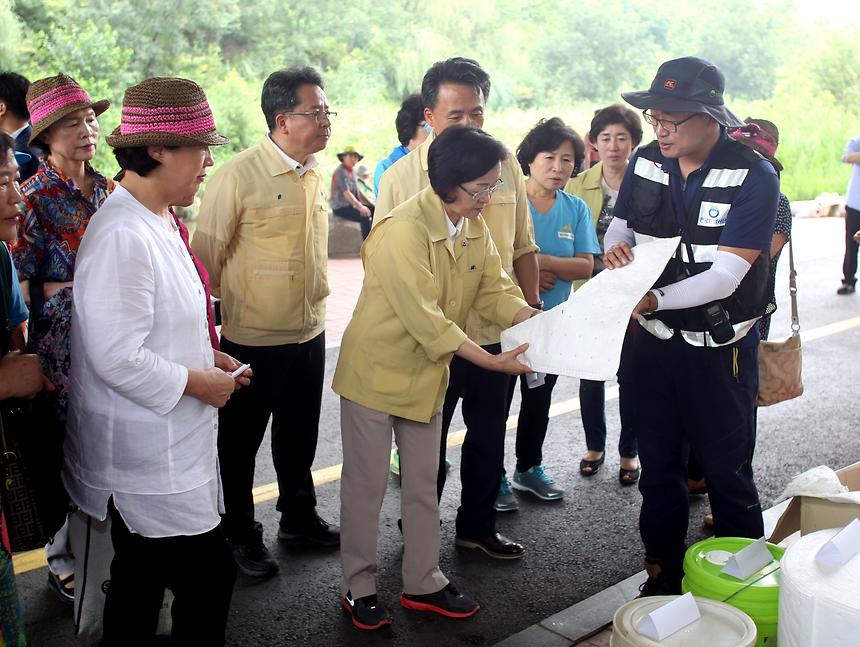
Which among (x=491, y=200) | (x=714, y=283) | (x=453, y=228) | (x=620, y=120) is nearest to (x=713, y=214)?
(x=714, y=283)

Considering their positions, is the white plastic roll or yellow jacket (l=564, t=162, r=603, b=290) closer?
the white plastic roll

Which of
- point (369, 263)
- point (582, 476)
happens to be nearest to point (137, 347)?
point (369, 263)

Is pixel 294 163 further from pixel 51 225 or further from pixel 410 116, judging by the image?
pixel 410 116

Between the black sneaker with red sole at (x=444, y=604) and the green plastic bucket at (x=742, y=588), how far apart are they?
1.00m

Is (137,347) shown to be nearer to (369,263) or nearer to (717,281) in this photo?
(369,263)

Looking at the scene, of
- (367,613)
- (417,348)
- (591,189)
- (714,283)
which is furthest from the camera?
(591,189)

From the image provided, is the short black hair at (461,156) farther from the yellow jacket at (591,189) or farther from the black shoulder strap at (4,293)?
the yellow jacket at (591,189)

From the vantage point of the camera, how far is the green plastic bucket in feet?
9.19

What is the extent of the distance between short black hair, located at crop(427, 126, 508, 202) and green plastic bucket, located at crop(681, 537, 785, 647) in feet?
5.03

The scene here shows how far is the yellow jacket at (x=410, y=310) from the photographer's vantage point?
332cm

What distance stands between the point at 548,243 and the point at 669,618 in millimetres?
2605

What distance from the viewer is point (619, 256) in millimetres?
3354

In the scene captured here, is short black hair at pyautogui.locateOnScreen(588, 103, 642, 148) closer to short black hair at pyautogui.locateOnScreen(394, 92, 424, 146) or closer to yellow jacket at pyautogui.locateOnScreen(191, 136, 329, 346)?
short black hair at pyautogui.locateOnScreen(394, 92, 424, 146)

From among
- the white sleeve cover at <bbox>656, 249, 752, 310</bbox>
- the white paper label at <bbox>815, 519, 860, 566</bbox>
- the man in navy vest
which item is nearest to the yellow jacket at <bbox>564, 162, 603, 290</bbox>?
the man in navy vest
